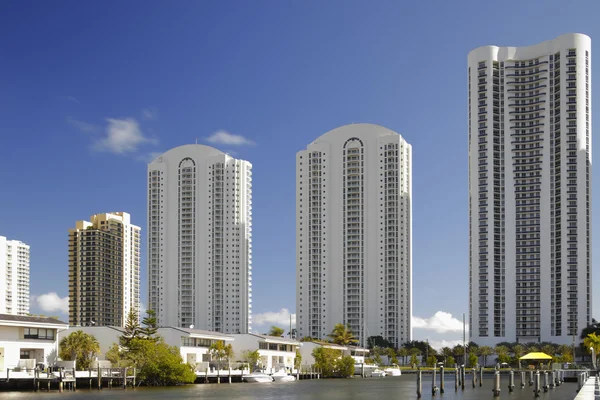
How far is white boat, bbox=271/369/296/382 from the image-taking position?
118713 mm

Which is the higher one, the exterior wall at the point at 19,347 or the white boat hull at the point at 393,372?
the exterior wall at the point at 19,347

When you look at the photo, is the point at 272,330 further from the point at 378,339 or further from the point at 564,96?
the point at 564,96

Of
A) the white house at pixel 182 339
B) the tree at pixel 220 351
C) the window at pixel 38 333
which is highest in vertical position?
the window at pixel 38 333

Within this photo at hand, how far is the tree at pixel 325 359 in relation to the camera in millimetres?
138625

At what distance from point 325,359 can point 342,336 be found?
42.0m

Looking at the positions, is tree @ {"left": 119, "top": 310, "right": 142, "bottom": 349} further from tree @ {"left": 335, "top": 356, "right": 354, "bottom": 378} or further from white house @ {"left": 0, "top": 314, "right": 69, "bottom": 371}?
tree @ {"left": 335, "top": 356, "right": 354, "bottom": 378}

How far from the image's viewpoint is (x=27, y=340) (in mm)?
85188

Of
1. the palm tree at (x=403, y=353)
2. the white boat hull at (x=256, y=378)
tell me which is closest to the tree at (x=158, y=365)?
the white boat hull at (x=256, y=378)

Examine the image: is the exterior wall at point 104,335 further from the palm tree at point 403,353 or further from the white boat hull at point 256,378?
the palm tree at point 403,353

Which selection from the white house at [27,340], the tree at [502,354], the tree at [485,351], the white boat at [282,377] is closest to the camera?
the white house at [27,340]

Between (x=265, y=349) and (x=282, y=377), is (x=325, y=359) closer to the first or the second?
(x=265, y=349)

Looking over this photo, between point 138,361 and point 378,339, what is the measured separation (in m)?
104

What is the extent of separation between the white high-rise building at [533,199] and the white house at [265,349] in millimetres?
69945

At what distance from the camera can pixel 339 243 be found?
656ft
